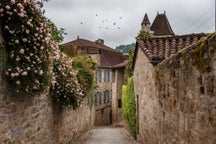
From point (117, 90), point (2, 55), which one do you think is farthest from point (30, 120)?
point (117, 90)

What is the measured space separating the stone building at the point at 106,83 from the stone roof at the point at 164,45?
18045mm

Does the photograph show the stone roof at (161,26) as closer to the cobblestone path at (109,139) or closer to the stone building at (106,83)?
the stone building at (106,83)

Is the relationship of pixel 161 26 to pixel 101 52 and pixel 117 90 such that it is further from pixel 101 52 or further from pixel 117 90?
pixel 117 90

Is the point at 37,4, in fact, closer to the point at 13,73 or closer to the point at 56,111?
the point at 13,73

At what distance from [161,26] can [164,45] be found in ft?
76.5

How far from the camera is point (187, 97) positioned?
192 inches

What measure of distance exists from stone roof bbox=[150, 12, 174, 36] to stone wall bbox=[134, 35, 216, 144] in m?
24.3

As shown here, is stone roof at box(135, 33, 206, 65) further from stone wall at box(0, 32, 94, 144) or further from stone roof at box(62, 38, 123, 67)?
stone roof at box(62, 38, 123, 67)

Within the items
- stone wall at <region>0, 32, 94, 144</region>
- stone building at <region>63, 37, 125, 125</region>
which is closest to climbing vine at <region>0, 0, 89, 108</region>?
stone wall at <region>0, 32, 94, 144</region>

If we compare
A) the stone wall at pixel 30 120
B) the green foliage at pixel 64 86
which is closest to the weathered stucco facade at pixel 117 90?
the stone wall at pixel 30 120

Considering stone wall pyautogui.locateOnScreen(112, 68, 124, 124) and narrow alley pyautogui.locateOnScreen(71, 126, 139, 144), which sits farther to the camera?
stone wall pyautogui.locateOnScreen(112, 68, 124, 124)

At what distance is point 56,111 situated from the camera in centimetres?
871

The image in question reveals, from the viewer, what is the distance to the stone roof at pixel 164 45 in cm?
890

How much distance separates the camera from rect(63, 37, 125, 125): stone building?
29.9 metres
